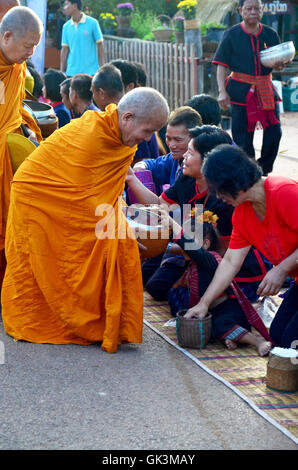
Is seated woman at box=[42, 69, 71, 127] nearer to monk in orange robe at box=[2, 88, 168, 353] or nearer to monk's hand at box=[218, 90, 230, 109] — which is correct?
monk's hand at box=[218, 90, 230, 109]

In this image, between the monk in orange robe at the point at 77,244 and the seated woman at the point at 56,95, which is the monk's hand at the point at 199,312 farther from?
the seated woman at the point at 56,95

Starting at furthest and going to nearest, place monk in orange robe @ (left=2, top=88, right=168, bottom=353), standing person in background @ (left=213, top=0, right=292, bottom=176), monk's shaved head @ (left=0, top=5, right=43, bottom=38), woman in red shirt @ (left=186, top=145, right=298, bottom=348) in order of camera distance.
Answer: standing person in background @ (left=213, top=0, right=292, bottom=176) < monk's shaved head @ (left=0, top=5, right=43, bottom=38) < monk in orange robe @ (left=2, top=88, right=168, bottom=353) < woman in red shirt @ (left=186, top=145, right=298, bottom=348)

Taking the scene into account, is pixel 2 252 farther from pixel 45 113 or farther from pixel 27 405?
pixel 27 405

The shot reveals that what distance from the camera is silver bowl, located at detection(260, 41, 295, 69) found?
25.5ft

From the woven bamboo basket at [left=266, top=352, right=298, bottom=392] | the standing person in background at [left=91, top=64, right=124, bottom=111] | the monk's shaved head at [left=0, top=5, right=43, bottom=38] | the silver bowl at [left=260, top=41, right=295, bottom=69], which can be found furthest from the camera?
the silver bowl at [left=260, top=41, right=295, bottom=69]

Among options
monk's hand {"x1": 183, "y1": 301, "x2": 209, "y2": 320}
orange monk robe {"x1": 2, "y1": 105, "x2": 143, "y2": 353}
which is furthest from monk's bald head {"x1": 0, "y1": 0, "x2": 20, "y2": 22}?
monk's hand {"x1": 183, "y1": 301, "x2": 209, "y2": 320}

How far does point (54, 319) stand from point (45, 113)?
6.21ft

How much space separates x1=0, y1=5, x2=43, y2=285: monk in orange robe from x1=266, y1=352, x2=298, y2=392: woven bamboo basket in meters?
2.14

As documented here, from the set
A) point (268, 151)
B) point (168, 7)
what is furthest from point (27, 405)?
point (168, 7)

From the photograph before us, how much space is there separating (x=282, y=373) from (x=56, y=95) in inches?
184

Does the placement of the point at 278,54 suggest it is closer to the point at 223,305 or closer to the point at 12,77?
the point at 12,77

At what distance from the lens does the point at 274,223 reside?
3.90 m

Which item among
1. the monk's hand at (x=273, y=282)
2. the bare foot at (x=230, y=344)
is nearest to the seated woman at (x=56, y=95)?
the bare foot at (x=230, y=344)

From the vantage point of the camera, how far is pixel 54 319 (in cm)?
430
